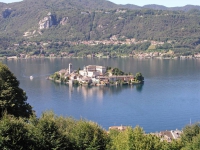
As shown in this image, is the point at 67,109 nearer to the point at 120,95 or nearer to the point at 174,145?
the point at 120,95

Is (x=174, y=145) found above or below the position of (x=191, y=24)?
below

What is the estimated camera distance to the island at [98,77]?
2020cm

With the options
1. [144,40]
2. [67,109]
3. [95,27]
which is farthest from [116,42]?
[67,109]

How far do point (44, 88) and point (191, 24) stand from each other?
3879 cm

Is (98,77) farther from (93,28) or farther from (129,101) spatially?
(93,28)

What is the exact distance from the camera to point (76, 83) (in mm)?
20359

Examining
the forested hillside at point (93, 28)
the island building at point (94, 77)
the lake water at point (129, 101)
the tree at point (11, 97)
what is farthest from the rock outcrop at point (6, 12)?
the tree at point (11, 97)

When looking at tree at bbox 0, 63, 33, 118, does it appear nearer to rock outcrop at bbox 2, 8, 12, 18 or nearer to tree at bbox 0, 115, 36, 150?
tree at bbox 0, 115, 36, 150

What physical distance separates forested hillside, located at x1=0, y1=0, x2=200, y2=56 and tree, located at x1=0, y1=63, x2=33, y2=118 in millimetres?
35960

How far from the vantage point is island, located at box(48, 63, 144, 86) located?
20.2m

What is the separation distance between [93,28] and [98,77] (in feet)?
126

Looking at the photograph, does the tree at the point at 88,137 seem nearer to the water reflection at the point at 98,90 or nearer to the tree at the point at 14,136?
the tree at the point at 14,136

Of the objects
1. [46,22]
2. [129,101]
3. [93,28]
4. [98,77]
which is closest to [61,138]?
[129,101]

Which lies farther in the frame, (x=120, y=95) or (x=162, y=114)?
(x=120, y=95)
